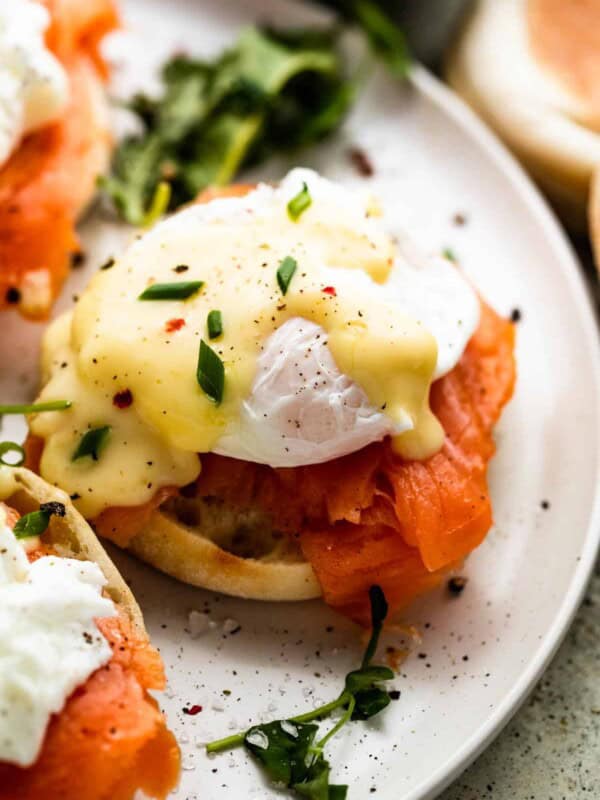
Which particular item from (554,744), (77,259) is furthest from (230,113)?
(554,744)

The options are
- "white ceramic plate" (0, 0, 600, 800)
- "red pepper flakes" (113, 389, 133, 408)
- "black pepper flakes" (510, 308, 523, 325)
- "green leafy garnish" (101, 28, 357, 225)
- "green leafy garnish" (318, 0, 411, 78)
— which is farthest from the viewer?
"green leafy garnish" (318, 0, 411, 78)

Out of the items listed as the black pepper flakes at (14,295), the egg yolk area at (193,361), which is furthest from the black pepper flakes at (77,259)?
the egg yolk area at (193,361)

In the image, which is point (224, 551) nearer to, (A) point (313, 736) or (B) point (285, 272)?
(A) point (313, 736)

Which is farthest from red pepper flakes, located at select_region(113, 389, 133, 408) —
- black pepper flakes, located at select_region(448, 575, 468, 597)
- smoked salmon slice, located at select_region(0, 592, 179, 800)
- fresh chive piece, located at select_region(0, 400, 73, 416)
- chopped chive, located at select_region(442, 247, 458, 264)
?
chopped chive, located at select_region(442, 247, 458, 264)

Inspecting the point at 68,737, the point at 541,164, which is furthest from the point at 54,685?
the point at 541,164

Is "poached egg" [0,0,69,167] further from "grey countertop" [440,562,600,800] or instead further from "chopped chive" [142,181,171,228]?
"grey countertop" [440,562,600,800]
